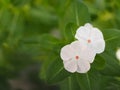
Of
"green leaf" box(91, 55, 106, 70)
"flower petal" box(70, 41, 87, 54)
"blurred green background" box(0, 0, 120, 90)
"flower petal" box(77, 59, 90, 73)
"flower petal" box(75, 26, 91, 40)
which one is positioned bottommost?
"blurred green background" box(0, 0, 120, 90)

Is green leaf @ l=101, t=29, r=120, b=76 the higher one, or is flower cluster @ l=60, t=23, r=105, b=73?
flower cluster @ l=60, t=23, r=105, b=73

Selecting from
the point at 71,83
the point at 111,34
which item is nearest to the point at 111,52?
the point at 111,34

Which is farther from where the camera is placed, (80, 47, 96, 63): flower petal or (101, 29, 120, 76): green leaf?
(101, 29, 120, 76): green leaf

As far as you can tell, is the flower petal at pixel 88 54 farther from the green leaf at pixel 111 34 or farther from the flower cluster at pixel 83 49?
the green leaf at pixel 111 34

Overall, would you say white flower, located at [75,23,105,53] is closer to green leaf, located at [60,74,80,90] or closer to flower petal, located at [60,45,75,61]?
flower petal, located at [60,45,75,61]

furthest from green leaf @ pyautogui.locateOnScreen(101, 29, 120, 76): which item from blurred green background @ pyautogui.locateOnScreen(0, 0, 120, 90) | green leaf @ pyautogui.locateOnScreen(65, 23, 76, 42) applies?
green leaf @ pyautogui.locateOnScreen(65, 23, 76, 42)

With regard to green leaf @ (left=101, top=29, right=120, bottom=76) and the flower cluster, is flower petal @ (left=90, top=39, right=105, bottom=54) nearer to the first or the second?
the flower cluster

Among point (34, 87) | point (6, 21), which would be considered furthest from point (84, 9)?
point (34, 87)
